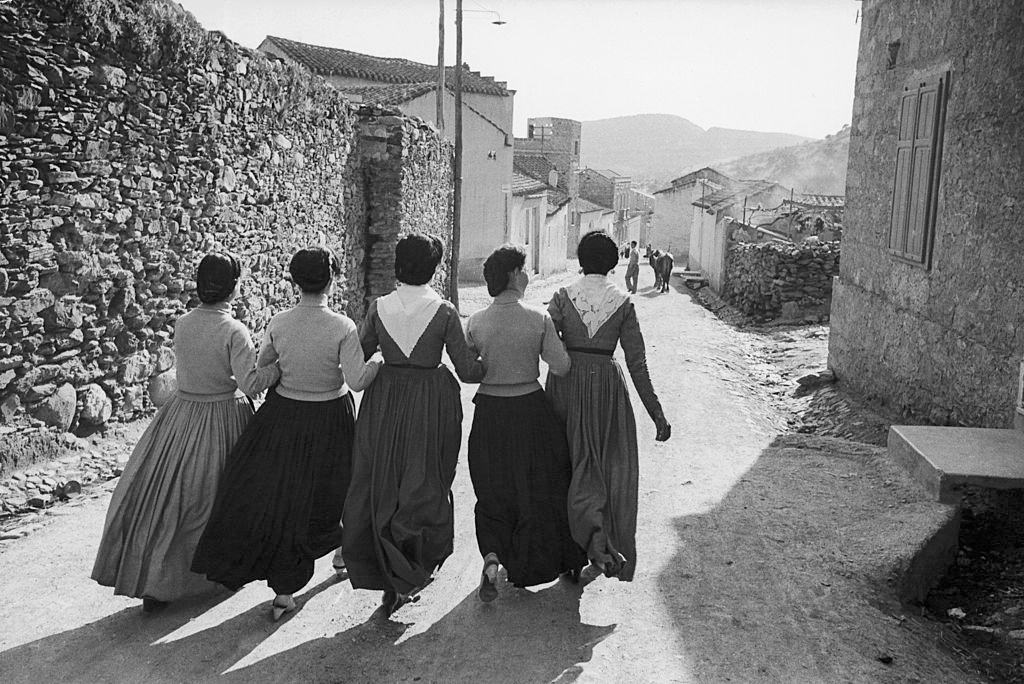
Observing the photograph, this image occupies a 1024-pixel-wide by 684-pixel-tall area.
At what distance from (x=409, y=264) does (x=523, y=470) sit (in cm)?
106

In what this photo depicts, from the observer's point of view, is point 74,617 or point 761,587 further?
point 761,587

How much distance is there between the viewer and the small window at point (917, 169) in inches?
312

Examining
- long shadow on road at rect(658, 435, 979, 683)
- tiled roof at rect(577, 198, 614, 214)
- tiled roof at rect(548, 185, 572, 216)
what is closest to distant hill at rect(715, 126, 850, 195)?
tiled roof at rect(577, 198, 614, 214)

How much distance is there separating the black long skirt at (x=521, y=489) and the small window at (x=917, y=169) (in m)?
5.08

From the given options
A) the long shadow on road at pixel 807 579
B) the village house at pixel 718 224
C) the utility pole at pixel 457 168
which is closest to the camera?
the long shadow on road at pixel 807 579

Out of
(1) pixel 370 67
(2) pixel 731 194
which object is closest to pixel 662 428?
(1) pixel 370 67

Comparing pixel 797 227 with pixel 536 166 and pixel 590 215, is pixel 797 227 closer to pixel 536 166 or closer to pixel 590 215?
pixel 536 166

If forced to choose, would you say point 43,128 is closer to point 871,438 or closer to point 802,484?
point 802,484

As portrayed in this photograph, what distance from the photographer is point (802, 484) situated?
6492mm

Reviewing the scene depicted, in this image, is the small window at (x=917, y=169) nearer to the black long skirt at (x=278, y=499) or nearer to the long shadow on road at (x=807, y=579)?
the long shadow on road at (x=807, y=579)

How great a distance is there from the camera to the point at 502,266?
14.3 ft

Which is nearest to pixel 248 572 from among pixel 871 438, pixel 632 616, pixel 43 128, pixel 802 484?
pixel 632 616

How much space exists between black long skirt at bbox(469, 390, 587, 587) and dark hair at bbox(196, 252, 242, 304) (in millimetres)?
1249

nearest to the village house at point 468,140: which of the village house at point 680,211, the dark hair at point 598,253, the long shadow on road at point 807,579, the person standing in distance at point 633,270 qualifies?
the person standing in distance at point 633,270
